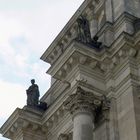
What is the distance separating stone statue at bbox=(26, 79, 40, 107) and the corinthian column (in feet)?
19.7

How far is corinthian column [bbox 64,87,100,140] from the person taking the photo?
62.7ft

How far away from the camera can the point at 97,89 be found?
68.6ft

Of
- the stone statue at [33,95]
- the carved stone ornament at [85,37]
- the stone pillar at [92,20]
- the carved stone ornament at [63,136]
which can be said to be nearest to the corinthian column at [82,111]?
the carved stone ornament at [85,37]

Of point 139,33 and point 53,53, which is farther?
point 53,53

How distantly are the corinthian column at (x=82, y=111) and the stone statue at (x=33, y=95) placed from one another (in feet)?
19.7

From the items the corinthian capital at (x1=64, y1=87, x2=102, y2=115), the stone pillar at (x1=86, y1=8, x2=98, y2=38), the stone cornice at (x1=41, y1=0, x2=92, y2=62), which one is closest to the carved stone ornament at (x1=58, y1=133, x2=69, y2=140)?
the corinthian capital at (x1=64, y1=87, x2=102, y2=115)

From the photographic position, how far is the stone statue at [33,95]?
26172 mm

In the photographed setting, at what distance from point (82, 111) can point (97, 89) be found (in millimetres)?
1588

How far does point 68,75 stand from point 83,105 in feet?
7.51

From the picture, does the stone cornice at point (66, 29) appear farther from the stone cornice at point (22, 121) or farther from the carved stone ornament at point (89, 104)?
the carved stone ornament at point (89, 104)

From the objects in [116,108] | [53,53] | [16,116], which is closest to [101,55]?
[116,108]

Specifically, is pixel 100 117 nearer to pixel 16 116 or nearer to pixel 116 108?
pixel 116 108

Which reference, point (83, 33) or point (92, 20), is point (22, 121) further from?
point (92, 20)

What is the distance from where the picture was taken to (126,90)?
66.4 ft
